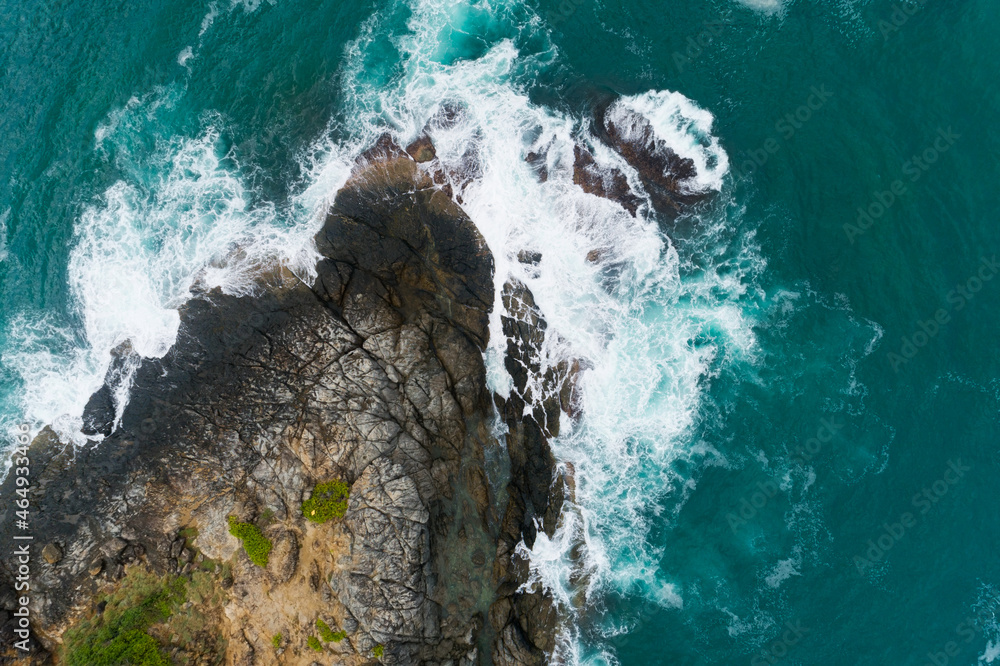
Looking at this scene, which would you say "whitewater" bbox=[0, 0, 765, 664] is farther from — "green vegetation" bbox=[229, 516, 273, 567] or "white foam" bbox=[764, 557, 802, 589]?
"green vegetation" bbox=[229, 516, 273, 567]

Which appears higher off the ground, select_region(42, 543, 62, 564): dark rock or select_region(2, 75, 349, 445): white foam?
select_region(2, 75, 349, 445): white foam

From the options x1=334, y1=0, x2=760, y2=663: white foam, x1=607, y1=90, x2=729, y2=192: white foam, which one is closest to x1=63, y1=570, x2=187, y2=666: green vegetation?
x1=334, y1=0, x2=760, y2=663: white foam

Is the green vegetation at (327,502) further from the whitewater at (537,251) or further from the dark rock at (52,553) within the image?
the dark rock at (52,553)

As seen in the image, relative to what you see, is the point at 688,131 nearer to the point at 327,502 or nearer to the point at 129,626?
the point at 327,502

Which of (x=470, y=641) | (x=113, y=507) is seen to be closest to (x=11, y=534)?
(x=113, y=507)

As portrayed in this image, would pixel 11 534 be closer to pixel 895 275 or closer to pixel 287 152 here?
pixel 287 152

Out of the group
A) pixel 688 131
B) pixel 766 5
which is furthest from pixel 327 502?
pixel 766 5
